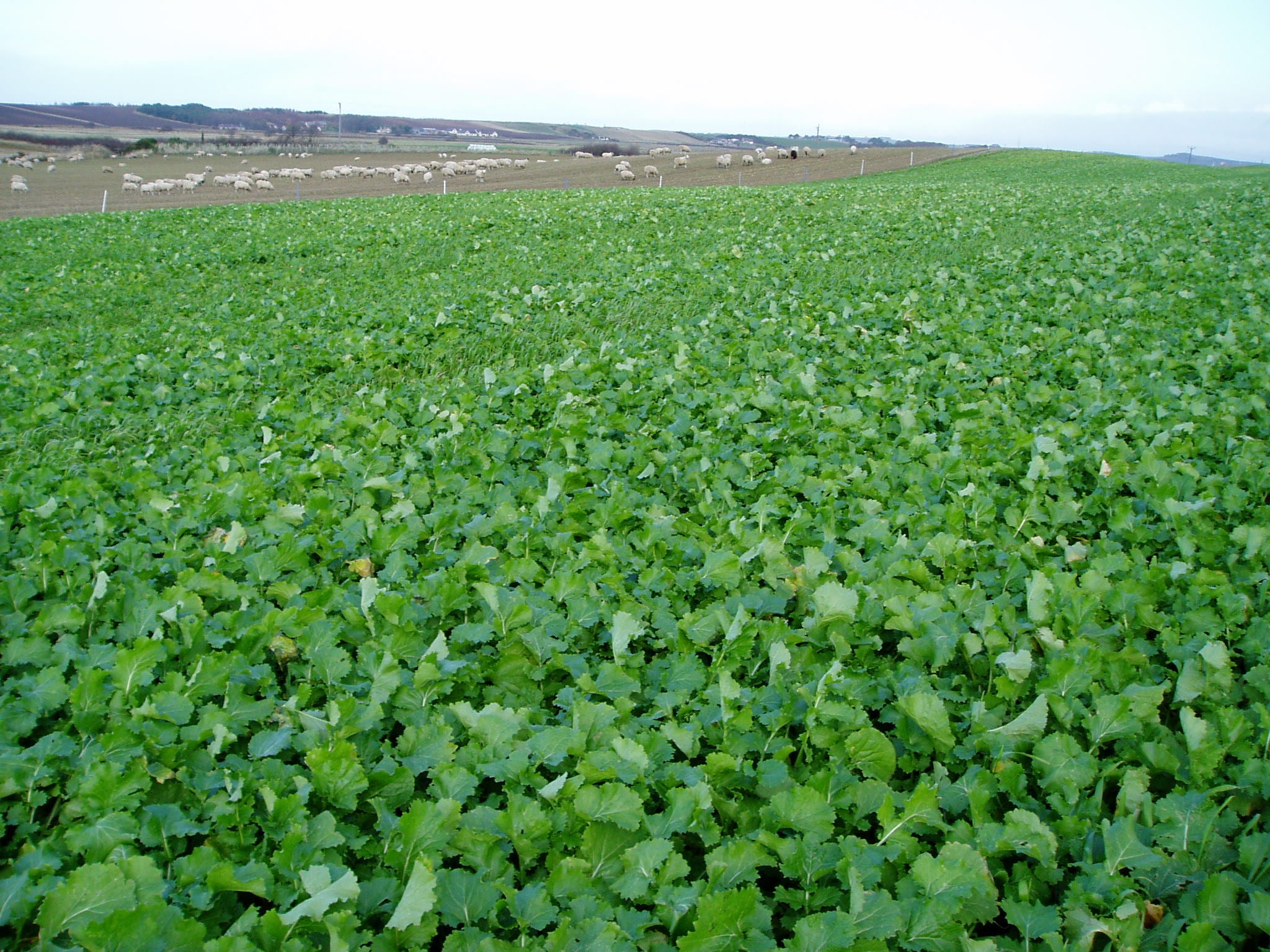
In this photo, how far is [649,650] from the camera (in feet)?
10.9

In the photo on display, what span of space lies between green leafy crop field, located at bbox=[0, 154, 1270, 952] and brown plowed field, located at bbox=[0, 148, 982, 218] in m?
28.0

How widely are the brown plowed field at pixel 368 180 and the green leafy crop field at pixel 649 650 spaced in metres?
28.0

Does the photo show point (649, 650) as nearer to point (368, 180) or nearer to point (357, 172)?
point (368, 180)

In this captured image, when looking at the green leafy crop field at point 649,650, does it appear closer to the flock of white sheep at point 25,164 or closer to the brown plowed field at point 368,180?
the brown plowed field at point 368,180

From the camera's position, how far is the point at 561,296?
998 centimetres

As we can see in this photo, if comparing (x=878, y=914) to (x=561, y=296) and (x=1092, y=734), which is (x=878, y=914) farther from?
(x=561, y=296)

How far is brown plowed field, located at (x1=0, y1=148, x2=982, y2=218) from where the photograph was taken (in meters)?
32.6

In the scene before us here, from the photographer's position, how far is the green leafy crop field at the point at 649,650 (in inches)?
81.1

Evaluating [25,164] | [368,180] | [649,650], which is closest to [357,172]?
[368,180]

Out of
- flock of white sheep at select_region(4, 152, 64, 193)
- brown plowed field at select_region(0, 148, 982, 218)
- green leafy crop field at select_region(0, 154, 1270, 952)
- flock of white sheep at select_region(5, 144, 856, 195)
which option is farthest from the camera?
flock of white sheep at select_region(5, 144, 856, 195)

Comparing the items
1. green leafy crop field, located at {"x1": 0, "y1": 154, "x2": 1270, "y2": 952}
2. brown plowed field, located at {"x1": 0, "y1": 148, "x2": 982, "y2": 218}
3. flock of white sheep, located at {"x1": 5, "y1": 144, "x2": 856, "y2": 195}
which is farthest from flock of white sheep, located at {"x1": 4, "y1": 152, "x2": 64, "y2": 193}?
green leafy crop field, located at {"x1": 0, "y1": 154, "x2": 1270, "y2": 952}

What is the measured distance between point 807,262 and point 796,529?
9093 millimetres

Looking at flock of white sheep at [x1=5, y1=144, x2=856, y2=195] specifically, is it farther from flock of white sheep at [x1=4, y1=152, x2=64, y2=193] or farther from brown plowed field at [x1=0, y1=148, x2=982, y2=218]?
brown plowed field at [x1=0, y1=148, x2=982, y2=218]

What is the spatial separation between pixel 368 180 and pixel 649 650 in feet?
150
